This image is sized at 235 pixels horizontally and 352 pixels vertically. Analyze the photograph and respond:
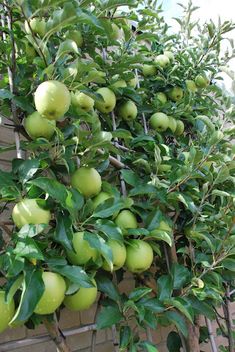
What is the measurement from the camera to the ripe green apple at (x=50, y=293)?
82cm

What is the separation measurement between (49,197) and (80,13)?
0.47 m

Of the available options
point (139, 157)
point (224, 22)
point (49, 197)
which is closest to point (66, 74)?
point (49, 197)

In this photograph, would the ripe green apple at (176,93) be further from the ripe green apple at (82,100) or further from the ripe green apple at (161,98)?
the ripe green apple at (82,100)

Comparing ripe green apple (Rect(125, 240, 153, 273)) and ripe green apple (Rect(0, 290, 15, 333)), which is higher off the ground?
ripe green apple (Rect(0, 290, 15, 333))

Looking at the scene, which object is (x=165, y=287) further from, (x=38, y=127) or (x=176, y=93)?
(x=176, y=93)

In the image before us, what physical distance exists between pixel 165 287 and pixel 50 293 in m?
0.53

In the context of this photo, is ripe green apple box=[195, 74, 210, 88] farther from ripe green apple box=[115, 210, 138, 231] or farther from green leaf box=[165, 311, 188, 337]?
green leaf box=[165, 311, 188, 337]

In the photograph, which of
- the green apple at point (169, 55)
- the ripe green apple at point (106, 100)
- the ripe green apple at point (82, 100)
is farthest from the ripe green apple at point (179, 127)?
the ripe green apple at point (82, 100)

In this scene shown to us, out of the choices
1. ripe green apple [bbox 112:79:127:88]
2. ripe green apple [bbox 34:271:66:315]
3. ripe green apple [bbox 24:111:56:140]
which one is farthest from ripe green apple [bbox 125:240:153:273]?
ripe green apple [bbox 112:79:127:88]

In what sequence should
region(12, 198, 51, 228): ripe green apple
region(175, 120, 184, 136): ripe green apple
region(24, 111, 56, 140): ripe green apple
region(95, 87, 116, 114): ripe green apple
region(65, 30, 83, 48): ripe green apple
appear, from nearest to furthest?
region(12, 198, 51, 228): ripe green apple, region(24, 111, 56, 140): ripe green apple, region(65, 30, 83, 48): ripe green apple, region(95, 87, 116, 114): ripe green apple, region(175, 120, 184, 136): ripe green apple

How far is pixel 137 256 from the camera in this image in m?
1.11

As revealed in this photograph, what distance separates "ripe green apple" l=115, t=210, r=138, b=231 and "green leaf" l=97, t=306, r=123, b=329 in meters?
0.25

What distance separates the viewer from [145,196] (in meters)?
1.43

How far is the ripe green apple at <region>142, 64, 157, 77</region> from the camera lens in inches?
79.0
